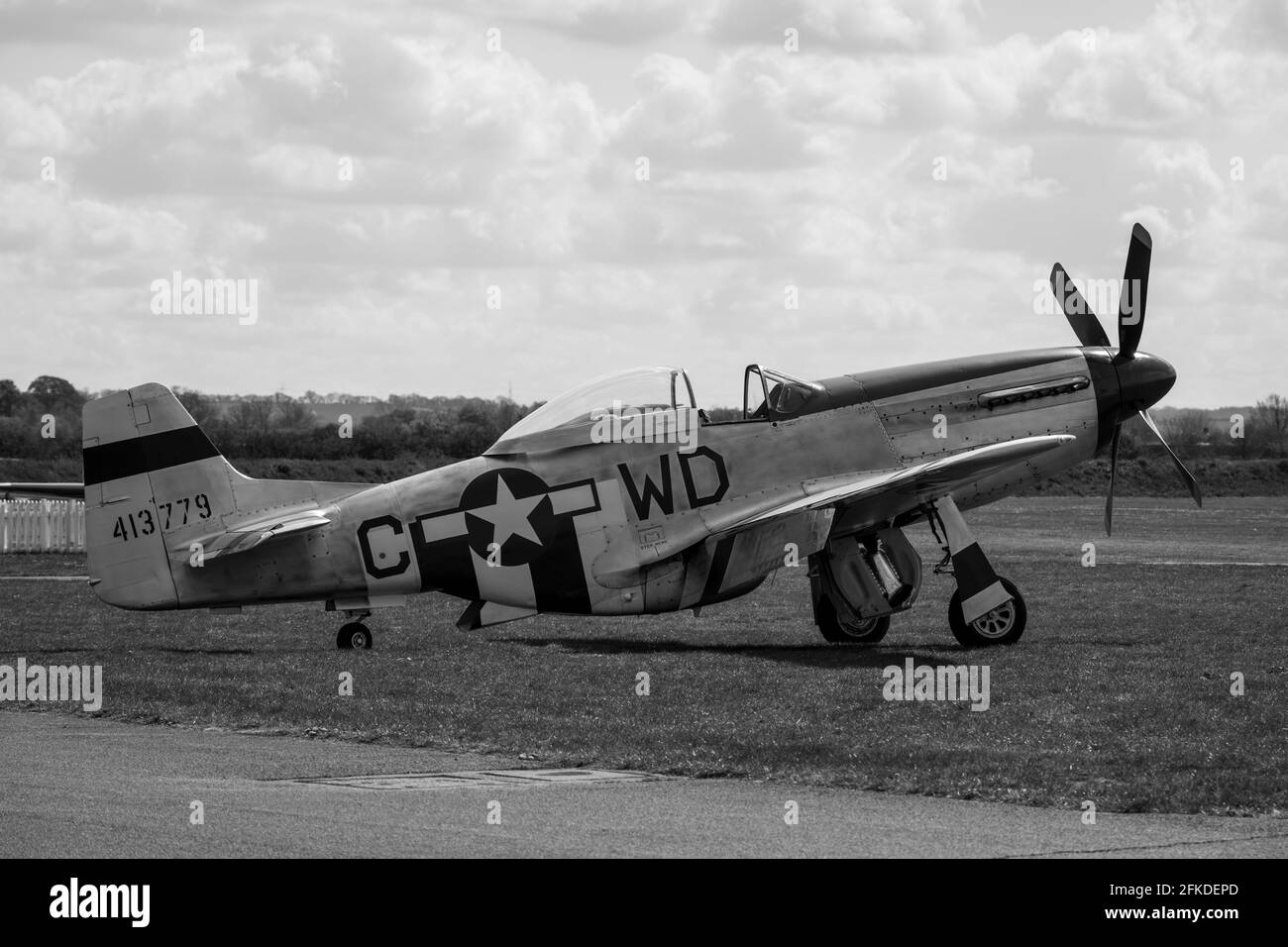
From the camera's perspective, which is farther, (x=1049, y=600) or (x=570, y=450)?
(x=1049, y=600)

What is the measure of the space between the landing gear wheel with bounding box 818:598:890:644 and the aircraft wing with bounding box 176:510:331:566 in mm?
5619

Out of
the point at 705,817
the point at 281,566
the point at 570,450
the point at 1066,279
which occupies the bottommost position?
the point at 705,817

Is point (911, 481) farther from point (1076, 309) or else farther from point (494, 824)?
point (494, 824)

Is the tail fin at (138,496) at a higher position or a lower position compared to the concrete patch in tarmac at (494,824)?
higher

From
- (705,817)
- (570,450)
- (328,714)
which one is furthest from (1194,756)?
(570,450)

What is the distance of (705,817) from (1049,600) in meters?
16.5

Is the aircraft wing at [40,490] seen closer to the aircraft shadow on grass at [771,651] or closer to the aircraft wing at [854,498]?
the aircraft shadow on grass at [771,651]

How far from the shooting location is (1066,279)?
2059 centimetres

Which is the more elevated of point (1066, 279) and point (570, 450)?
point (1066, 279)

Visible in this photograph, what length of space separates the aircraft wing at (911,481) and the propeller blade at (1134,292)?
1846mm

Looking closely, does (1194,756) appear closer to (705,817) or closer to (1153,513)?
(705,817)

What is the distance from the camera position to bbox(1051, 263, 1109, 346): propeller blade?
20.6m

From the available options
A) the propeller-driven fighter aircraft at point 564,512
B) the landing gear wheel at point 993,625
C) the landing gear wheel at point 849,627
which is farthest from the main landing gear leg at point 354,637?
the landing gear wheel at point 993,625

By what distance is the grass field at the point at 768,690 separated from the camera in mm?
11797
